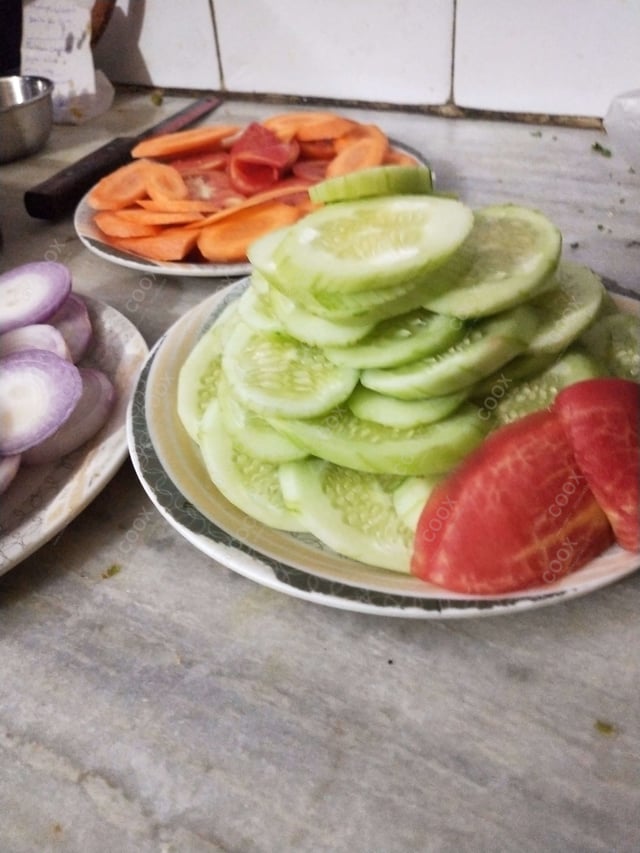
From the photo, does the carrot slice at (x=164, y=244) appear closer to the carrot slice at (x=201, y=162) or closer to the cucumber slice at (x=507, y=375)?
the carrot slice at (x=201, y=162)

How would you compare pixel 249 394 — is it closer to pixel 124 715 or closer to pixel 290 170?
pixel 124 715

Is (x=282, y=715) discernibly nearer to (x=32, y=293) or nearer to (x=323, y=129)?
(x=32, y=293)

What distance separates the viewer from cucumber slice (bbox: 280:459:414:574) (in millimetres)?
678

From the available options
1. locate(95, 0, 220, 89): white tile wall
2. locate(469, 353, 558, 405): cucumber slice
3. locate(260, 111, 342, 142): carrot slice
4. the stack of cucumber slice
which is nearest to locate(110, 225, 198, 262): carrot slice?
locate(260, 111, 342, 142): carrot slice

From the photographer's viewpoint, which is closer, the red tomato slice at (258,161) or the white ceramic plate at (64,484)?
the white ceramic plate at (64,484)

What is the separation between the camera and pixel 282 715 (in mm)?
656

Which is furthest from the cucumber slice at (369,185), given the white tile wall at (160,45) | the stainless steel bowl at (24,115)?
the white tile wall at (160,45)

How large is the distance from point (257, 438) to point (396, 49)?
1.45 m

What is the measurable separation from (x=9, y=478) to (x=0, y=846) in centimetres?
39

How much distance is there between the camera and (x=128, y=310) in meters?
1.27

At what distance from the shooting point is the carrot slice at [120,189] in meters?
1.39

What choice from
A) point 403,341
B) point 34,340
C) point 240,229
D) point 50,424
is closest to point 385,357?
point 403,341

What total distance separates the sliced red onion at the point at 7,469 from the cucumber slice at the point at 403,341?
407mm

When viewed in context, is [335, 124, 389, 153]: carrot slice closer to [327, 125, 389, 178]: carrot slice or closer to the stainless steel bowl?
[327, 125, 389, 178]: carrot slice
